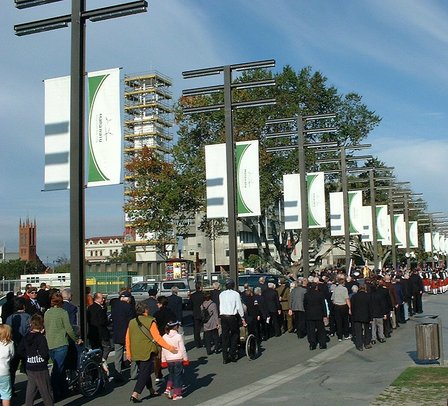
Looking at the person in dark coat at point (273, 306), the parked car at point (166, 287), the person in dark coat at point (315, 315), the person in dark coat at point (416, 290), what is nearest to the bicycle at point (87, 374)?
the person in dark coat at point (315, 315)

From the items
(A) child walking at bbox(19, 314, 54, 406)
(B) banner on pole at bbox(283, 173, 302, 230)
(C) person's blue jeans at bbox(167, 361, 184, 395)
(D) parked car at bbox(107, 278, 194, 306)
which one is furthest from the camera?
(D) parked car at bbox(107, 278, 194, 306)

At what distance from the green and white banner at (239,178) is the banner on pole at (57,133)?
24.9 feet

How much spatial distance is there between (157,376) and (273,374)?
2.39 meters

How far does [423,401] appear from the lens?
11.0 metres

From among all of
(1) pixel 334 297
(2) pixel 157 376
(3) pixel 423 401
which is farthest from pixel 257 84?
(3) pixel 423 401

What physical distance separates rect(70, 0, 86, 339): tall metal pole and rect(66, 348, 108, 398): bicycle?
79 cm

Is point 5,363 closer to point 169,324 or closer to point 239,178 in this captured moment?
point 169,324

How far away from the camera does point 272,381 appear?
13.8 meters

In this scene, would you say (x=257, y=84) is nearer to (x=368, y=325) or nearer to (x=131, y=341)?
(x=368, y=325)

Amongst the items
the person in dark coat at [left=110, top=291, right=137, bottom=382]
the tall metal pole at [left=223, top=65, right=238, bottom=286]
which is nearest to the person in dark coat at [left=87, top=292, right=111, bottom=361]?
the person in dark coat at [left=110, top=291, right=137, bottom=382]

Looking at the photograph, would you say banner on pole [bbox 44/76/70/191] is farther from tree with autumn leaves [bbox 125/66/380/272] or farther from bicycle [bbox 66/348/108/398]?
Answer: tree with autumn leaves [bbox 125/66/380/272]

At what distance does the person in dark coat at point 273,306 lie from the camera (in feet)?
70.7

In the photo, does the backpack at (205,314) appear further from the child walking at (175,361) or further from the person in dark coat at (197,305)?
the child walking at (175,361)

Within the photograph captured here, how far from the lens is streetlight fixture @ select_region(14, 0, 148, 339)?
46.2 feet
